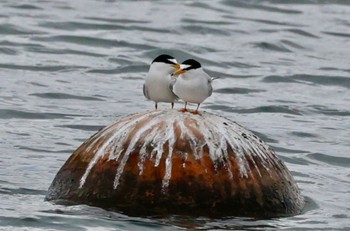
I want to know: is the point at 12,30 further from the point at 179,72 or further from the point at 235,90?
the point at 179,72

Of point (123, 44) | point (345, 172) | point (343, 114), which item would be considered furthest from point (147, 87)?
point (123, 44)

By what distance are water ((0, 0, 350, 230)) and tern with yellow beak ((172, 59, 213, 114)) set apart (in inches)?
40.6

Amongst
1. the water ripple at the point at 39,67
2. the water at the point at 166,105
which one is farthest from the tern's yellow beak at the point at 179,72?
the water ripple at the point at 39,67

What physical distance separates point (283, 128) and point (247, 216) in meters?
6.12

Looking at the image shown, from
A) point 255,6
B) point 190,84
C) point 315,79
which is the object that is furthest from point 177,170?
point 255,6

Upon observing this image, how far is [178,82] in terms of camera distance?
10.2 meters

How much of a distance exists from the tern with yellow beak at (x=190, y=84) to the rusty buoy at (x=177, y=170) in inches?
6.7

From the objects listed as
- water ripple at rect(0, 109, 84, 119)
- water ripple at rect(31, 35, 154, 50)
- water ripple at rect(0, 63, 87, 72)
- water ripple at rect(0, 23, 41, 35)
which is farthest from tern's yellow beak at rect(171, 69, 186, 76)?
water ripple at rect(0, 23, 41, 35)

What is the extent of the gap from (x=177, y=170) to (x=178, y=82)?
845mm

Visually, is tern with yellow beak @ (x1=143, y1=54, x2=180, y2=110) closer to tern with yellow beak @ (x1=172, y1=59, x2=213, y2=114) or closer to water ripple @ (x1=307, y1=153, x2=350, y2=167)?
tern with yellow beak @ (x1=172, y1=59, x2=213, y2=114)

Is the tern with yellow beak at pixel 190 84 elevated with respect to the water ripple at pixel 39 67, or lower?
elevated

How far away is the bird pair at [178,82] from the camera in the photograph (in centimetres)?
1022

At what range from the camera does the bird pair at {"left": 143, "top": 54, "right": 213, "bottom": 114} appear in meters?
10.2

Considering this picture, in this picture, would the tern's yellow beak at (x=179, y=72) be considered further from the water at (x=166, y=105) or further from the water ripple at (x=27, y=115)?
the water ripple at (x=27, y=115)
